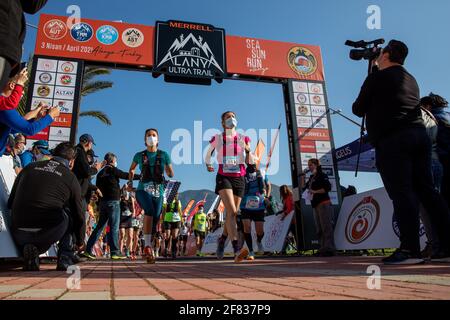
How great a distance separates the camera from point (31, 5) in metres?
2.06

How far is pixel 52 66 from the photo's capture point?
31.4 feet

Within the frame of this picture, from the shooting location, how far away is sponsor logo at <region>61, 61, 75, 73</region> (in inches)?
381

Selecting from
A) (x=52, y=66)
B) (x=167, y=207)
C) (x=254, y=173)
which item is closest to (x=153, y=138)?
(x=254, y=173)

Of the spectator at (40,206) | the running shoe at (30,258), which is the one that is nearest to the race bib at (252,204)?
the spectator at (40,206)

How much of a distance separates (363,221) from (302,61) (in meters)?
5.80

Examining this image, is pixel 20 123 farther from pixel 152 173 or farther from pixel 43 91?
pixel 43 91

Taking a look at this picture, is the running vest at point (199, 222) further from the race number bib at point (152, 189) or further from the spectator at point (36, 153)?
the race number bib at point (152, 189)

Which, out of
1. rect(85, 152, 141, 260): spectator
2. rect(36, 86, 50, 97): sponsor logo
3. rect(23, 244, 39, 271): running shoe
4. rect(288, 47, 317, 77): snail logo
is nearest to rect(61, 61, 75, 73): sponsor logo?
rect(36, 86, 50, 97): sponsor logo

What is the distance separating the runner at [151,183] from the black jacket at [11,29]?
380 centimetres

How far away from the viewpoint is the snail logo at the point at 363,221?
7441 millimetres

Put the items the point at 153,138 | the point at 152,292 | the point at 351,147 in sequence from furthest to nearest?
the point at 351,147 < the point at 153,138 < the point at 152,292

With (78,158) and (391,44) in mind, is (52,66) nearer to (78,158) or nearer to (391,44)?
(78,158)

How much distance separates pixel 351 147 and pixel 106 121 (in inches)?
462

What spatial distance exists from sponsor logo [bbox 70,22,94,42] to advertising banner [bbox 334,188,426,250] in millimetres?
8263
